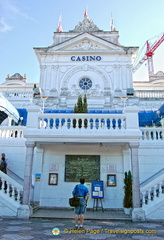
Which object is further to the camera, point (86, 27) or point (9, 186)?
point (86, 27)

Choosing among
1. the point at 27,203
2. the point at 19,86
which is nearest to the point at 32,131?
the point at 27,203

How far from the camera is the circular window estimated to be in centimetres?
2112

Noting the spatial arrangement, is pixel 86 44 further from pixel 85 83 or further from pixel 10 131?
pixel 10 131

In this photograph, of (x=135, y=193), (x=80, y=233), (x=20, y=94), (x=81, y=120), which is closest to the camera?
(x=80, y=233)

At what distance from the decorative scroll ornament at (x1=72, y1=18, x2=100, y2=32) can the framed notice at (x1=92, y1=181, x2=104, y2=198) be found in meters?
20.3

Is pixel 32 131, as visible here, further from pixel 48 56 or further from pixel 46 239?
pixel 48 56

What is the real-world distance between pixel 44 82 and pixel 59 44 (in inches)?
183

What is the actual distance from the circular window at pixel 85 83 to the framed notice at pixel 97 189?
12810 mm

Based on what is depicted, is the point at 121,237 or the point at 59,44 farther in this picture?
the point at 59,44

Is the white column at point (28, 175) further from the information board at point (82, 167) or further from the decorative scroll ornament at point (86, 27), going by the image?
the decorative scroll ornament at point (86, 27)

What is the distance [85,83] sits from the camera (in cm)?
2131

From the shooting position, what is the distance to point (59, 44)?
73.7 ft

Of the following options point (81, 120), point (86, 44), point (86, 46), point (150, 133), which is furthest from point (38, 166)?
point (86, 44)

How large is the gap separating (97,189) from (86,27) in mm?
21181
